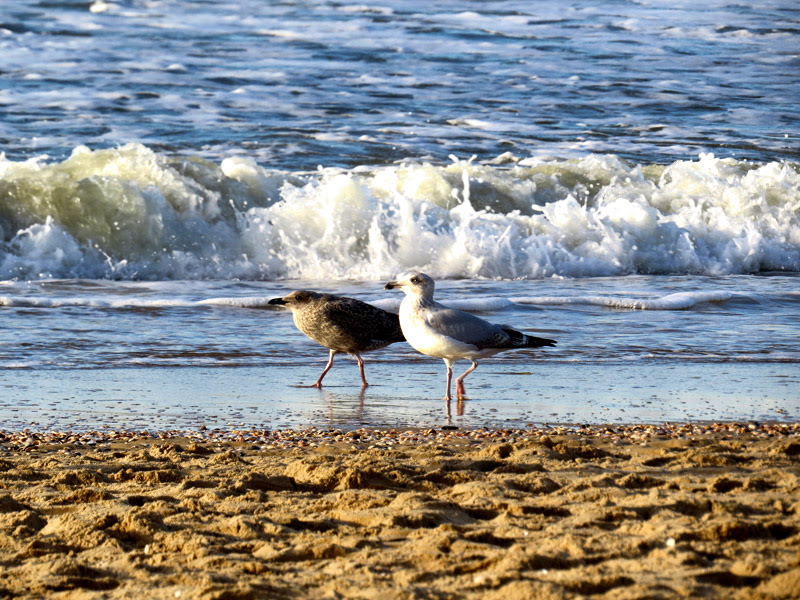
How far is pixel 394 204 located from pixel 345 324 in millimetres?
6370

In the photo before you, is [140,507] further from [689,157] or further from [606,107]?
[606,107]

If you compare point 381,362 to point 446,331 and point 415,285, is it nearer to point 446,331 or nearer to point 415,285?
point 415,285

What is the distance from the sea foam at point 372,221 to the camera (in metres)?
12.0

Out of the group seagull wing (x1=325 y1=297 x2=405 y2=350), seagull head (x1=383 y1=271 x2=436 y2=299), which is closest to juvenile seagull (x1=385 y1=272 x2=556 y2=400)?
seagull head (x1=383 y1=271 x2=436 y2=299)

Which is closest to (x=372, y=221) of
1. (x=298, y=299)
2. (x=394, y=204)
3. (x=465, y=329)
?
(x=394, y=204)

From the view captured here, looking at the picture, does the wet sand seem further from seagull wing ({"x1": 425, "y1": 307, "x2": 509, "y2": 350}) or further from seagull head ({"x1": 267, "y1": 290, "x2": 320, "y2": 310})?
seagull head ({"x1": 267, "y1": 290, "x2": 320, "y2": 310})

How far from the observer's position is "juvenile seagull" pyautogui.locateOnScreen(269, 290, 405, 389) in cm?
693

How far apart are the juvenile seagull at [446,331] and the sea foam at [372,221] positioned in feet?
17.4

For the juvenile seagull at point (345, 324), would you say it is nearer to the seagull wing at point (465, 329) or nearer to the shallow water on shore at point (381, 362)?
the shallow water on shore at point (381, 362)

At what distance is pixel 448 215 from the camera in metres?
13.0

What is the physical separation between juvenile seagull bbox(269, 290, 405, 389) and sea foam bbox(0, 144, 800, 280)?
463 centimetres

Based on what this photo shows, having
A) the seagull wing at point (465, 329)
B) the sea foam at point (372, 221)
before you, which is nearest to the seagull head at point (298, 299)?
the seagull wing at point (465, 329)

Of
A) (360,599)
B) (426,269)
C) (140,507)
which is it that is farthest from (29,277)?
(360,599)

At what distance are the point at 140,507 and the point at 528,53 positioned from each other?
18230 millimetres
